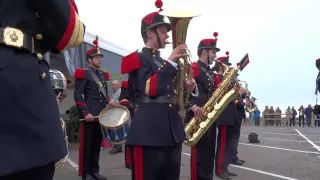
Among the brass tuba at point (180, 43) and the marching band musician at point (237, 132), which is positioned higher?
the brass tuba at point (180, 43)

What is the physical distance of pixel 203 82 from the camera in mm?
5457

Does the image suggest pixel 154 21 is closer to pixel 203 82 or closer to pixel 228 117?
pixel 203 82

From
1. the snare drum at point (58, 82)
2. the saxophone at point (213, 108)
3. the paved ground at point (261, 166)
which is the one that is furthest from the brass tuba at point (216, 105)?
the snare drum at point (58, 82)

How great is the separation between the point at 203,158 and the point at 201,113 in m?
0.71

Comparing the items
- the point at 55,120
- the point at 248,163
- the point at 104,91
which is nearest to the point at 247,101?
the point at 248,163

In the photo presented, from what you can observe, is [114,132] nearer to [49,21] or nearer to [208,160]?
[208,160]

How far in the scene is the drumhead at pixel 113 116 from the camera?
6.16m

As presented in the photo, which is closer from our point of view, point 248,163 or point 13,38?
point 13,38

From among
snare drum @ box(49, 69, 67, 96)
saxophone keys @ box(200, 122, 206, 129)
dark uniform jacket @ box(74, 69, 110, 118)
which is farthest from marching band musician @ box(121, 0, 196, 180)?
dark uniform jacket @ box(74, 69, 110, 118)

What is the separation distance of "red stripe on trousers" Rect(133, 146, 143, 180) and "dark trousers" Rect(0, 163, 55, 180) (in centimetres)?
151

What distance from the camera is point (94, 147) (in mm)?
6535

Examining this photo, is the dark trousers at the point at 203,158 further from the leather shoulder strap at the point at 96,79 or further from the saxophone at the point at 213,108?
the leather shoulder strap at the point at 96,79

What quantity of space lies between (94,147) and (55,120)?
15.4ft

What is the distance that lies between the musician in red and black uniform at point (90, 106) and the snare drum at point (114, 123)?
203 millimetres
